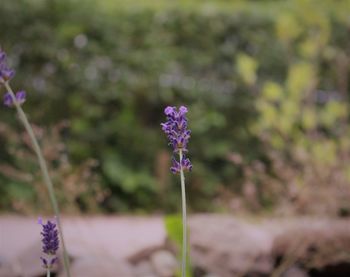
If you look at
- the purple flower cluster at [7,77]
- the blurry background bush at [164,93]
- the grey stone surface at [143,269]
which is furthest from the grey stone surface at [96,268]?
the blurry background bush at [164,93]

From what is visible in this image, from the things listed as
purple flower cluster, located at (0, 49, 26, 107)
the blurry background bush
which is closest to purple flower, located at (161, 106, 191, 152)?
purple flower cluster, located at (0, 49, 26, 107)

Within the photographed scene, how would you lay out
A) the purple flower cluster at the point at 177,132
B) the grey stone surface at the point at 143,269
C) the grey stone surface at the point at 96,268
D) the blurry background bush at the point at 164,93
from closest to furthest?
the purple flower cluster at the point at 177,132, the grey stone surface at the point at 96,268, the grey stone surface at the point at 143,269, the blurry background bush at the point at 164,93

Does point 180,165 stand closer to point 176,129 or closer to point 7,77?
point 176,129

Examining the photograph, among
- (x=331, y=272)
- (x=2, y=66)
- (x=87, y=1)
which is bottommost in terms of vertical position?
(x=2, y=66)

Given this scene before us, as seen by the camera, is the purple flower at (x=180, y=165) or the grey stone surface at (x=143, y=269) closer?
the purple flower at (x=180, y=165)

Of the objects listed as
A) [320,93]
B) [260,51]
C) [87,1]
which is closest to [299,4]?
[260,51]

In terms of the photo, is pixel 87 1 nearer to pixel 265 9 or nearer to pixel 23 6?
pixel 23 6

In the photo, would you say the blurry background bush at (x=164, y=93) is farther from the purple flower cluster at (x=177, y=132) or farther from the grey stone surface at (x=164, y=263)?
the purple flower cluster at (x=177, y=132)

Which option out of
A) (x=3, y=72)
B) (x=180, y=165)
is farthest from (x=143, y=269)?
(x=3, y=72)

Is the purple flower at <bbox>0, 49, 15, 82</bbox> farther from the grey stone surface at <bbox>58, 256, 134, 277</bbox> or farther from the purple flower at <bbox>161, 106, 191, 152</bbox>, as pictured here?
the grey stone surface at <bbox>58, 256, 134, 277</bbox>
